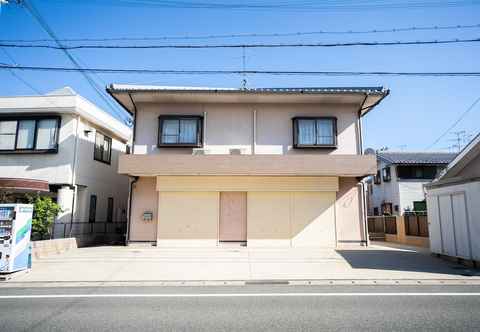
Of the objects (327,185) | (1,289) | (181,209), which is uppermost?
(327,185)

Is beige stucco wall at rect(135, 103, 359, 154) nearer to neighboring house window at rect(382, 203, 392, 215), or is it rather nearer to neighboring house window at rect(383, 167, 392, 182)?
neighboring house window at rect(383, 167, 392, 182)

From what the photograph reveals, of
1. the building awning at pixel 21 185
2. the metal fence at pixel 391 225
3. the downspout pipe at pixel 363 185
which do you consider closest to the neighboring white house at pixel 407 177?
the metal fence at pixel 391 225

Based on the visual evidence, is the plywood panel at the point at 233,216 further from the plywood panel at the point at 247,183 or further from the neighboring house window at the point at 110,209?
the neighboring house window at the point at 110,209

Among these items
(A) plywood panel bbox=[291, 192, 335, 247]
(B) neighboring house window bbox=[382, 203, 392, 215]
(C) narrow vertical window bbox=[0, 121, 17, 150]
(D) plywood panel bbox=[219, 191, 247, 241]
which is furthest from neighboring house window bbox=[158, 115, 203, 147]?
(B) neighboring house window bbox=[382, 203, 392, 215]

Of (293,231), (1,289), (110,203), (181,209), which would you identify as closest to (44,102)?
(110,203)

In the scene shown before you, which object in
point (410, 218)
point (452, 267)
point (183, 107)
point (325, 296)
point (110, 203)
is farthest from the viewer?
point (110, 203)

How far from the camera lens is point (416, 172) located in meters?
25.0

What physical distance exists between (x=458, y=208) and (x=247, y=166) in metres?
7.33

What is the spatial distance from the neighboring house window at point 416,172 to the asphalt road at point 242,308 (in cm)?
1956

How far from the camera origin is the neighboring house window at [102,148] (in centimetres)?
1667

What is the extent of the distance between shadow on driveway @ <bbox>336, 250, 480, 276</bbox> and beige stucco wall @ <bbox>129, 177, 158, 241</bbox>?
7.91 m

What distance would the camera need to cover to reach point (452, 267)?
9.38m

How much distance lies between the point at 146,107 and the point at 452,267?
13164mm

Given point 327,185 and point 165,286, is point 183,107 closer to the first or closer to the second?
point 327,185
